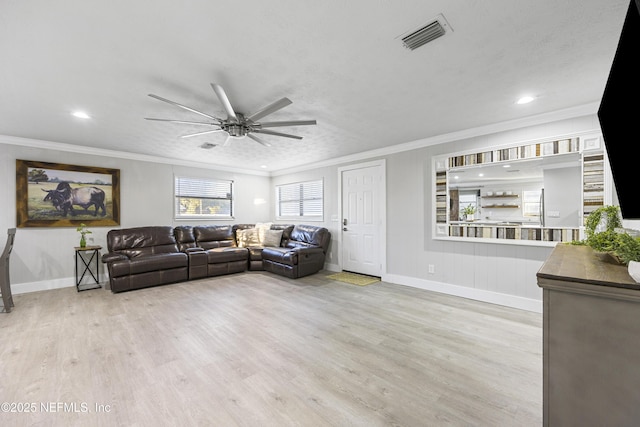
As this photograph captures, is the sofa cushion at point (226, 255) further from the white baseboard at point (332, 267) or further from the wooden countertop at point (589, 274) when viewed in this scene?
the wooden countertop at point (589, 274)

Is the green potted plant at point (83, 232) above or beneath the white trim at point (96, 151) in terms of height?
beneath

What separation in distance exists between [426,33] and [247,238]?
5241 mm

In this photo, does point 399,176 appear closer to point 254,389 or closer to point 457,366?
point 457,366

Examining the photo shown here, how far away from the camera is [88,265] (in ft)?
15.1

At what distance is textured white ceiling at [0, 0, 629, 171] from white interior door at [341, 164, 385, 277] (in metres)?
1.73

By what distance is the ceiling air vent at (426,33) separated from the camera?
1.70 meters

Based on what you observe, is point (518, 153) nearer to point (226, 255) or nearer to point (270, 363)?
point (270, 363)

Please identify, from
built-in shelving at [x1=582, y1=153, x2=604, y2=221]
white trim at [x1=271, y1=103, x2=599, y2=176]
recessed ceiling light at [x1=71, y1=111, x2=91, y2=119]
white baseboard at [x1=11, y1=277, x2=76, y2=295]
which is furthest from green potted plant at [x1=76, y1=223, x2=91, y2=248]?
built-in shelving at [x1=582, y1=153, x2=604, y2=221]

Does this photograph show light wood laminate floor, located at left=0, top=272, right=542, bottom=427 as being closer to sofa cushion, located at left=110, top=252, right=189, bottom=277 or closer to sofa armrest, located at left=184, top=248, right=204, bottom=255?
sofa cushion, located at left=110, top=252, right=189, bottom=277

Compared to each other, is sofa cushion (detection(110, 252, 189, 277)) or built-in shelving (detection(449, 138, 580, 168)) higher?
built-in shelving (detection(449, 138, 580, 168))

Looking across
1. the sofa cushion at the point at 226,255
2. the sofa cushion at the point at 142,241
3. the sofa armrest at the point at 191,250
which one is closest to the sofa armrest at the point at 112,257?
the sofa cushion at the point at 142,241

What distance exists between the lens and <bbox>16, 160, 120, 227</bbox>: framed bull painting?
Result: 4.16m

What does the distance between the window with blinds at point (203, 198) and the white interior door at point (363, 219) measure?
2.99 meters

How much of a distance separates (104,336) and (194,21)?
294cm
